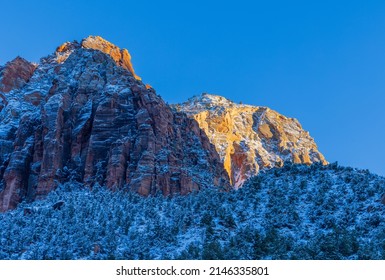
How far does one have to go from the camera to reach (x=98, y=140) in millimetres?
109438

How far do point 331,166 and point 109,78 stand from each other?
52558 mm

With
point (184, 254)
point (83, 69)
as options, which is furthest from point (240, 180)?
point (184, 254)

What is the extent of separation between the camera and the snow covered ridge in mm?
62344

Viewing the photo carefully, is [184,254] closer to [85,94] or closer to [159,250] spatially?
[159,250]

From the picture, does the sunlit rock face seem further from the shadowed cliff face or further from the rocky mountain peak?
the shadowed cliff face

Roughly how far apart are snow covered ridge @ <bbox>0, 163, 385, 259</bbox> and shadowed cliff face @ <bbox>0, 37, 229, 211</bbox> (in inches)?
684

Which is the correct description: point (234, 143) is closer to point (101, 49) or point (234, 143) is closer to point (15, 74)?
point (101, 49)

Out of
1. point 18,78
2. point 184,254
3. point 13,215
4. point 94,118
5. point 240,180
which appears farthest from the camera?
point 240,180

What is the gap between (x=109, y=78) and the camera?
124 meters

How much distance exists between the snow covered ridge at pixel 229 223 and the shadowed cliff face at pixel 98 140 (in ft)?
57.0

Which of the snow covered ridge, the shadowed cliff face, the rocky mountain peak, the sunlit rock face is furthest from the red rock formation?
the snow covered ridge

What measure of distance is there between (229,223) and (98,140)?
146 ft

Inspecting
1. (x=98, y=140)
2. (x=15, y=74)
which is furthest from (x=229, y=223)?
(x=15, y=74)

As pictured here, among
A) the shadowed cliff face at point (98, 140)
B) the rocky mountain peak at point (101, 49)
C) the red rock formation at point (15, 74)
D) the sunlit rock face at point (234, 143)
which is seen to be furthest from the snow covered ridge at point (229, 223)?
the sunlit rock face at point (234, 143)
